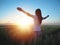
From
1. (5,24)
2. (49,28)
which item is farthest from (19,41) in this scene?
(49,28)

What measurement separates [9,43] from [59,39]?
1.09 metres

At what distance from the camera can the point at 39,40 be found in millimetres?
3434

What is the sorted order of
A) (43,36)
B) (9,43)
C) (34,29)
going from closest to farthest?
(34,29) → (9,43) → (43,36)

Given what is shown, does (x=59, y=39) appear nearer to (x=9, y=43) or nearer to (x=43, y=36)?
(x=43, y=36)

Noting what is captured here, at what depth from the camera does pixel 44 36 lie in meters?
3.69

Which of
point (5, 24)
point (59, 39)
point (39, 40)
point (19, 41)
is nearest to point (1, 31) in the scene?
point (5, 24)

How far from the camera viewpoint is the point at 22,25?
3.54m

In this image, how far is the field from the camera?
341 cm

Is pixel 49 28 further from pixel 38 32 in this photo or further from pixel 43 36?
pixel 38 32

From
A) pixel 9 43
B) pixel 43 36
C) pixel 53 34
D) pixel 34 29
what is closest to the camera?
pixel 34 29

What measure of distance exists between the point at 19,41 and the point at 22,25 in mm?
316

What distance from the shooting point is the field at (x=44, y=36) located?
341cm

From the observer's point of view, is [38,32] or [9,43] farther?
[9,43]

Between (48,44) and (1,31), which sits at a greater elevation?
(1,31)
